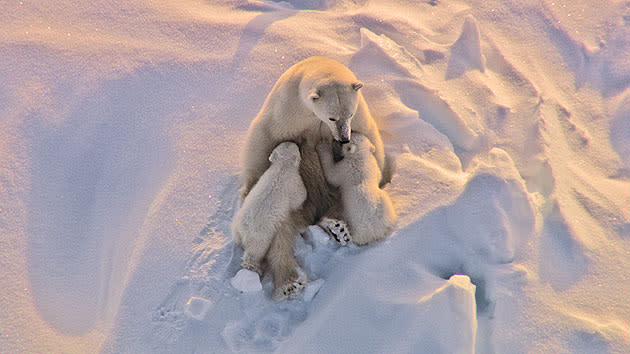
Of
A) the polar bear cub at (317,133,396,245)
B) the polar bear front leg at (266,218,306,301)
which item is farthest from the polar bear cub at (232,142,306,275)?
the polar bear cub at (317,133,396,245)

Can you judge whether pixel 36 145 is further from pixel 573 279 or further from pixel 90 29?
pixel 573 279

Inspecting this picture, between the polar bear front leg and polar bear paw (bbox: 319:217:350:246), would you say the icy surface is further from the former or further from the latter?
polar bear paw (bbox: 319:217:350:246)

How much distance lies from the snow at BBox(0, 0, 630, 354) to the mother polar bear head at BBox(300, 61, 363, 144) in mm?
749

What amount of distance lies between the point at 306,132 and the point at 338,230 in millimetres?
744

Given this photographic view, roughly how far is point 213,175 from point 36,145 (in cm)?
153

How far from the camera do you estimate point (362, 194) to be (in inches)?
108

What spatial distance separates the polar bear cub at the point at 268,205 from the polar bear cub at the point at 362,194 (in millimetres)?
317

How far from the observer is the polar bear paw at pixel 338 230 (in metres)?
2.72

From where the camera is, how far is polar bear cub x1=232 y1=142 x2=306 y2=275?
2.72m

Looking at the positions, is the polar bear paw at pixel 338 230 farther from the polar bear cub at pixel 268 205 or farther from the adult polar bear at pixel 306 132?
the polar bear cub at pixel 268 205

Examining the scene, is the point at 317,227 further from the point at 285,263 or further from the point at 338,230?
the point at 285,263

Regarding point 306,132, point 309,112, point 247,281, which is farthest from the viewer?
point 306,132

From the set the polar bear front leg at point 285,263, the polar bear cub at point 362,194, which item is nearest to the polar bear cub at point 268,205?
the polar bear front leg at point 285,263

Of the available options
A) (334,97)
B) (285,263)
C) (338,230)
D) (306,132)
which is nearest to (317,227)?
(338,230)
